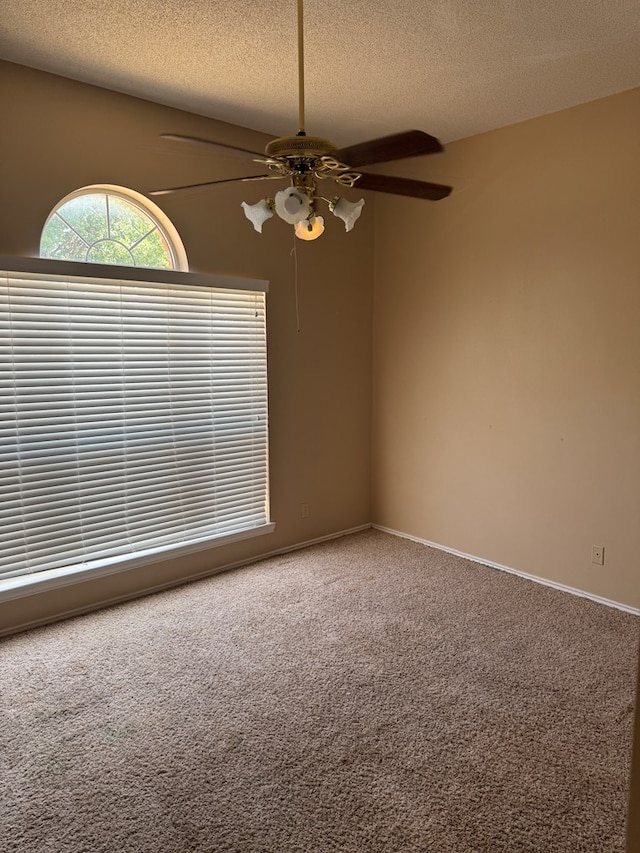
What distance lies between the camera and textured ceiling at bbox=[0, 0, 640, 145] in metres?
2.33

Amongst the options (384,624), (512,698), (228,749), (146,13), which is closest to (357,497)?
(384,624)

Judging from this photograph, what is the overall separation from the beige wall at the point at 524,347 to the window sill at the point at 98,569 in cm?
158

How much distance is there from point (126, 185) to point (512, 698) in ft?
10.8

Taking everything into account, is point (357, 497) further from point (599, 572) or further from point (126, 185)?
point (126, 185)

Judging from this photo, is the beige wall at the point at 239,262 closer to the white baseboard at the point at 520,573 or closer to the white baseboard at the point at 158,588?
the white baseboard at the point at 158,588

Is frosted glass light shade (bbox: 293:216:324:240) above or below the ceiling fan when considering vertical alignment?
below

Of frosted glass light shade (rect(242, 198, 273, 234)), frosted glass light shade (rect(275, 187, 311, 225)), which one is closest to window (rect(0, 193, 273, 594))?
frosted glass light shade (rect(242, 198, 273, 234))

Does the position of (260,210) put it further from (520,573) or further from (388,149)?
(520,573)

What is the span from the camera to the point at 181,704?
7.85 ft

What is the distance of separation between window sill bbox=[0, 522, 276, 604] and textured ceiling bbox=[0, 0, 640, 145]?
263 centimetres

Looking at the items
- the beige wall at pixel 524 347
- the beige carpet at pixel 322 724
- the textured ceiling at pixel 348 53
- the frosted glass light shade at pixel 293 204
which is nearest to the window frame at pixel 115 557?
the beige carpet at pixel 322 724

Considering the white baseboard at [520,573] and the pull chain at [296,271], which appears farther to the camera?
the pull chain at [296,271]

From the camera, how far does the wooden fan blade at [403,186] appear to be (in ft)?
6.38

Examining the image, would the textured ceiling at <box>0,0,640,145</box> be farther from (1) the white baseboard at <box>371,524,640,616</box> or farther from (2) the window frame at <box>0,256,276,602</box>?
(1) the white baseboard at <box>371,524,640,616</box>
